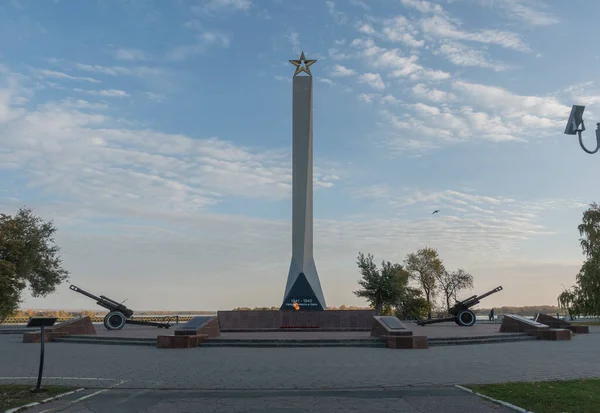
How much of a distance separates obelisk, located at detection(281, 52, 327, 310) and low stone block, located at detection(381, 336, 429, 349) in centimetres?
1103

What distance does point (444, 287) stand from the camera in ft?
153

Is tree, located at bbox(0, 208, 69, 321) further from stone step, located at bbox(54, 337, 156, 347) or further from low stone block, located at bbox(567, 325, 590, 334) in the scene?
low stone block, located at bbox(567, 325, 590, 334)

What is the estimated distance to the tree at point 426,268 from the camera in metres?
47.7

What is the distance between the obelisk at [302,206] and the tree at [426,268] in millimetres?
23439

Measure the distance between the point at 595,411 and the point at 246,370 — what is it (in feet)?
20.2

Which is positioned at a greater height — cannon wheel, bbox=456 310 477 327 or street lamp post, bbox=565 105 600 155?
street lamp post, bbox=565 105 600 155

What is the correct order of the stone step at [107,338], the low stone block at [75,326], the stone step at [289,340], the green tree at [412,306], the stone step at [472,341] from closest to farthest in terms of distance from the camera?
the stone step at [289,340]
the stone step at [472,341]
the stone step at [107,338]
the low stone block at [75,326]
the green tree at [412,306]

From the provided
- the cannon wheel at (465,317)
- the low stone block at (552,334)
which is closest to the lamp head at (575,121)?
the low stone block at (552,334)

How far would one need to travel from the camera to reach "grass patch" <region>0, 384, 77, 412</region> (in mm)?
6395

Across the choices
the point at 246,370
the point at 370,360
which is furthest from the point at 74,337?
the point at 370,360

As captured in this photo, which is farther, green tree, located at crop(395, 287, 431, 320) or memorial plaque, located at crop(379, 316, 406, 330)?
green tree, located at crop(395, 287, 431, 320)

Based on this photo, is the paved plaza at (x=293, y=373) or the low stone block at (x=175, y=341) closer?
the paved plaza at (x=293, y=373)

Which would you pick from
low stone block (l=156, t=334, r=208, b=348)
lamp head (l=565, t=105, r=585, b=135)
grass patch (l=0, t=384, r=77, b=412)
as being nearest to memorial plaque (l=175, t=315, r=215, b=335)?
low stone block (l=156, t=334, r=208, b=348)

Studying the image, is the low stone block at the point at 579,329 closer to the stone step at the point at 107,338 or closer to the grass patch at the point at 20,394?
the stone step at the point at 107,338
